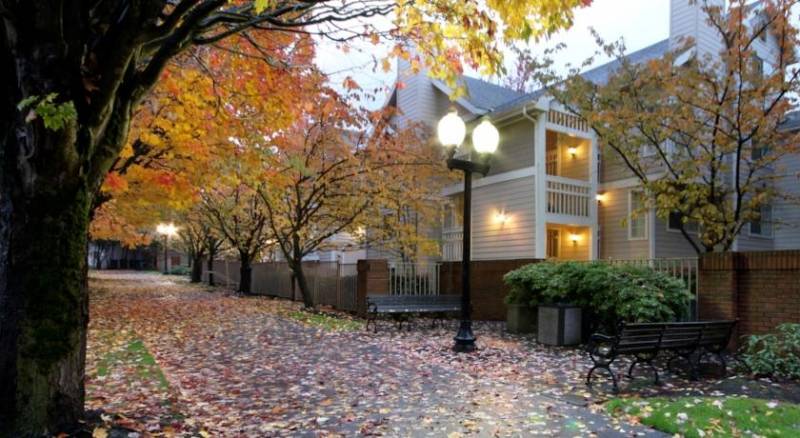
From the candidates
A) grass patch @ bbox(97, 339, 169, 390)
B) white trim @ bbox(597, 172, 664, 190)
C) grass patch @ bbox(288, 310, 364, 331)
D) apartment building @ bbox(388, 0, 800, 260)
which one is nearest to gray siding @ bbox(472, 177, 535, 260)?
apartment building @ bbox(388, 0, 800, 260)

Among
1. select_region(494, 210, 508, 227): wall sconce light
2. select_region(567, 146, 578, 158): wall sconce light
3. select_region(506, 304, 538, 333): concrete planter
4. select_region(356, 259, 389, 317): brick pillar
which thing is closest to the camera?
select_region(506, 304, 538, 333): concrete planter

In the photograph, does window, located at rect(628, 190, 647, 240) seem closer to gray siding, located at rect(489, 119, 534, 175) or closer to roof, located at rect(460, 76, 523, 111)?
gray siding, located at rect(489, 119, 534, 175)

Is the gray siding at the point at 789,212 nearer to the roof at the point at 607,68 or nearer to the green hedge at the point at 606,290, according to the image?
the roof at the point at 607,68

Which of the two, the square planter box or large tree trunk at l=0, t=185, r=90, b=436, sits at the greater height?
large tree trunk at l=0, t=185, r=90, b=436

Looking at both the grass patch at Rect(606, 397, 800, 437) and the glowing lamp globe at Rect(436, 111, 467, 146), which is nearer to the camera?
the grass patch at Rect(606, 397, 800, 437)

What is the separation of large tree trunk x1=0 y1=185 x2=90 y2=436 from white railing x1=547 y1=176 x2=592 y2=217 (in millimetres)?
15306

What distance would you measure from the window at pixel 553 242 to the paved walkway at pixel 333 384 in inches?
333

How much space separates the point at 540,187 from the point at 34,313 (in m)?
15.2

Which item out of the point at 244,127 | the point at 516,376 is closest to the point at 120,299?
the point at 244,127

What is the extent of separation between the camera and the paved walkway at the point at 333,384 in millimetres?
5289

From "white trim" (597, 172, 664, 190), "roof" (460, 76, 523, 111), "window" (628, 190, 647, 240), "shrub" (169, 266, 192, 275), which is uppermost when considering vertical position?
"roof" (460, 76, 523, 111)

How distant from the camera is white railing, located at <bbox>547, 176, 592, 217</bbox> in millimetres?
17797

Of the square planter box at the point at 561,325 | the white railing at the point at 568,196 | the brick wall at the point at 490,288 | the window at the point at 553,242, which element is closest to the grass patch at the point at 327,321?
the brick wall at the point at 490,288

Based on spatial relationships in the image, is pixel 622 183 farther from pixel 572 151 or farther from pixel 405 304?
pixel 405 304
